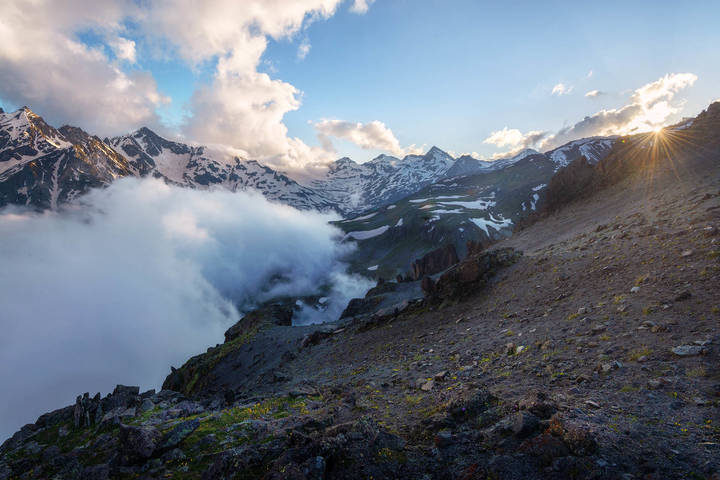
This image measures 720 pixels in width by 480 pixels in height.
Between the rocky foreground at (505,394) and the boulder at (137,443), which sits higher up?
the boulder at (137,443)

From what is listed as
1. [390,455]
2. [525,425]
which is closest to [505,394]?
[525,425]

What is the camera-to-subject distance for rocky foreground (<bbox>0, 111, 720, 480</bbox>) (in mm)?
6852

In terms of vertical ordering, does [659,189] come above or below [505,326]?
above

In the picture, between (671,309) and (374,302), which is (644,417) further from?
(374,302)

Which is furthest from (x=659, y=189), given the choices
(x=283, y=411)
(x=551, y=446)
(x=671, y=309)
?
(x=283, y=411)

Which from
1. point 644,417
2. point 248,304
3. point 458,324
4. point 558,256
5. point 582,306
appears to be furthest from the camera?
point 248,304

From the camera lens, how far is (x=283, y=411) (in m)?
14.0

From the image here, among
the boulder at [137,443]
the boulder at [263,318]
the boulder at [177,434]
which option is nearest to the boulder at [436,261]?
the boulder at [263,318]

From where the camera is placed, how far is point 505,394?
10508 mm

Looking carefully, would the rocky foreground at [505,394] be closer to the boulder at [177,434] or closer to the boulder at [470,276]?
the boulder at [177,434]

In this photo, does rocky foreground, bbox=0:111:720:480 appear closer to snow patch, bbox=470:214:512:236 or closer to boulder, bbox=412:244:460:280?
boulder, bbox=412:244:460:280

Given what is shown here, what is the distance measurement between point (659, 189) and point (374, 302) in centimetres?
4243

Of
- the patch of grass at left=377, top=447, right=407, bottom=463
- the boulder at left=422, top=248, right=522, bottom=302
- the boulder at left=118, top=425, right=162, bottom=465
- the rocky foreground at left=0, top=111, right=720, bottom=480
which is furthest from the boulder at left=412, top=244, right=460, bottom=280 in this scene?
the patch of grass at left=377, top=447, right=407, bottom=463

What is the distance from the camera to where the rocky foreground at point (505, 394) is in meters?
6.85
